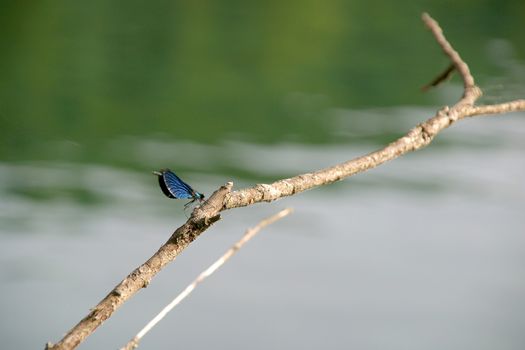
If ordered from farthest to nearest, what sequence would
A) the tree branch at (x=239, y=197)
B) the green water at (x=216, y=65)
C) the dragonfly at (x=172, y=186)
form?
the green water at (x=216, y=65), the dragonfly at (x=172, y=186), the tree branch at (x=239, y=197)

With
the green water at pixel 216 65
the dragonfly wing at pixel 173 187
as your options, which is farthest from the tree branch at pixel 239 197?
the green water at pixel 216 65

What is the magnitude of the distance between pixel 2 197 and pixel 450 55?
18.0 ft

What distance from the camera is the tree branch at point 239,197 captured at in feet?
3.09

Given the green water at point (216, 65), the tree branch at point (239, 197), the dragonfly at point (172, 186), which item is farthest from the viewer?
the green water at point (216, 65)

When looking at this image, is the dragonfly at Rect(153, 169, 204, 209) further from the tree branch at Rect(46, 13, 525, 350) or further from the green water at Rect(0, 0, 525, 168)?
the green water at Rect(0, 0, 525, 168)

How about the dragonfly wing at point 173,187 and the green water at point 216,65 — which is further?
the green water at point 216,65

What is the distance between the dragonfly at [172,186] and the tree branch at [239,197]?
0.12m

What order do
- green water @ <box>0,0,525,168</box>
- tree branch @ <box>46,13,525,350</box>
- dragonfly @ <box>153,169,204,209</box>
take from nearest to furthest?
1. tree branch @ <box>46,13,525,350</box>
2. dragonfly @ <box>153,169,204,209</box>
3. green water @ <box>0,0,525,168</box>

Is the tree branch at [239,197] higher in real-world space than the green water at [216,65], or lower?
lower

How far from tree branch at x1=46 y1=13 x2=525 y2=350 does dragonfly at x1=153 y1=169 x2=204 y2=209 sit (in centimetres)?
12

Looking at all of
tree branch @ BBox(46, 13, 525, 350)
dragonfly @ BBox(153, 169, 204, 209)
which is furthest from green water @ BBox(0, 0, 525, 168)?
dragonfly @ BBox(153, 169, 204, 209)

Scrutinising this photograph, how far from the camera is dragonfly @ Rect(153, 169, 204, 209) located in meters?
1.18

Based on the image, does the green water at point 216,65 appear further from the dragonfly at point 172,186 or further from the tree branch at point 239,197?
the dragonfly at point 172,186

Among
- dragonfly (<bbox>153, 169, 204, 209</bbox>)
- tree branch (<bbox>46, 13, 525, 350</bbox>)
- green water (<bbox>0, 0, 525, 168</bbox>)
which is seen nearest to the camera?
tree branch (<bbox>46, 13, 525, 350</bbox>)
